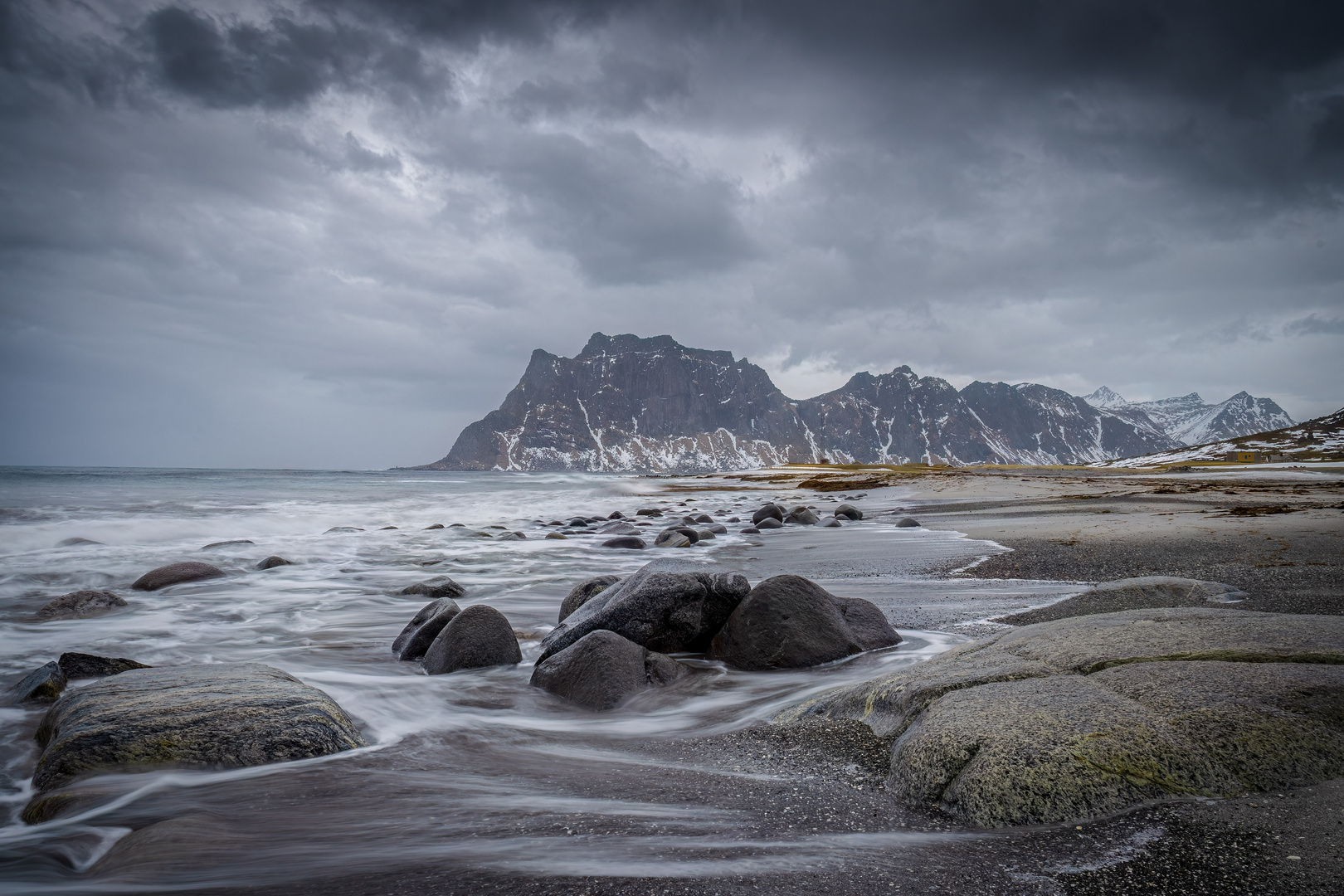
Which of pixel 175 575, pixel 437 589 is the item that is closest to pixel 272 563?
pixel 175 575

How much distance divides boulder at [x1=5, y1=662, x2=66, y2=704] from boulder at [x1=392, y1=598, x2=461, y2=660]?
266cm

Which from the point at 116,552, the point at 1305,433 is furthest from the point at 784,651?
the point at 1305,433

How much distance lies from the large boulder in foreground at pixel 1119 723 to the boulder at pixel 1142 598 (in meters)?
2.54

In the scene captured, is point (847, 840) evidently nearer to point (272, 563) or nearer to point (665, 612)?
point (665, 612)

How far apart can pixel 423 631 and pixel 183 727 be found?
302 centimetres

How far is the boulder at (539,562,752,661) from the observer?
6.13 metres

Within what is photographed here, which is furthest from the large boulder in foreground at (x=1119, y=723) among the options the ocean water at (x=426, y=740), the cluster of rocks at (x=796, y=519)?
the cluster of rocks at (x=796, y=519)

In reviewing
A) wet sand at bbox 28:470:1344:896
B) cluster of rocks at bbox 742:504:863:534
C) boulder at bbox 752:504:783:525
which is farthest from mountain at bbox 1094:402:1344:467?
wet sand at bbox 28:470:1344:896

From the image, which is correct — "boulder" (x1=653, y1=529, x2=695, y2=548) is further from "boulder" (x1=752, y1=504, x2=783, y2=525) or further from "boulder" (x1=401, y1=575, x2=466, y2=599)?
"boulder" (x1=401, y1=575, x2=466, y2=599)

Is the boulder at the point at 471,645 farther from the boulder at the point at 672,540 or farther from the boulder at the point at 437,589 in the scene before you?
the boulder at the point at 672,540

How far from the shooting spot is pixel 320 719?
392cm

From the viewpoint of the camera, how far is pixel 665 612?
243 inches

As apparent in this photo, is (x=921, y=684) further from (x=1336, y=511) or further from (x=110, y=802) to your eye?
(x=1336, y=511)

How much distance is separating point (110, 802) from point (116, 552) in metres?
14.7
